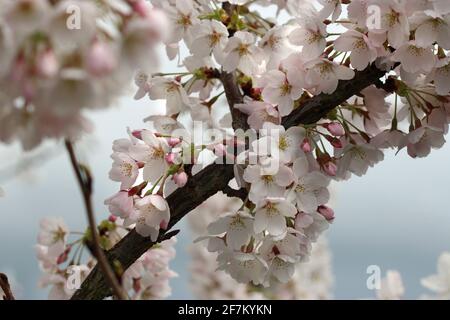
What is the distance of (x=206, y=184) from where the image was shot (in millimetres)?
1808

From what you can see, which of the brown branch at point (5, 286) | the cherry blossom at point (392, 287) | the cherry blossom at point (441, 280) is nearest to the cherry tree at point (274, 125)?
the brown branch at point (5, 286)

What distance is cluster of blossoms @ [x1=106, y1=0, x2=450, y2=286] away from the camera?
68.1 inches

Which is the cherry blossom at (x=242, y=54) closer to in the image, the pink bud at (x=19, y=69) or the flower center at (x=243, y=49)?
the flower center at (x=243, y=49)

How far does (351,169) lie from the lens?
76.1 inches

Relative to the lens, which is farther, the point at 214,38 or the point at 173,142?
the point at 214,38

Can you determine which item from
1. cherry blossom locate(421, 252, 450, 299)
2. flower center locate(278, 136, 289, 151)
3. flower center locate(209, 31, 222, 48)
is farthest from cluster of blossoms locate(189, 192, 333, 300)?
flower center locate(278, 136, 289, 151)

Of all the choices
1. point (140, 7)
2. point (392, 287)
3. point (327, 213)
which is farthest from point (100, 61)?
point (392, 287)

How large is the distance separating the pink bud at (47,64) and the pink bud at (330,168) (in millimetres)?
1133

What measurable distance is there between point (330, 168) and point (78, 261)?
891mm

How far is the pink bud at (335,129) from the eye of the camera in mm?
1850

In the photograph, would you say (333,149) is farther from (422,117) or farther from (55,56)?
(55,56)

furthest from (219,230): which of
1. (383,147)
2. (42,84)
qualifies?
(42,84)

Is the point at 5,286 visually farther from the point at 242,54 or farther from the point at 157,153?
the point at 242,54

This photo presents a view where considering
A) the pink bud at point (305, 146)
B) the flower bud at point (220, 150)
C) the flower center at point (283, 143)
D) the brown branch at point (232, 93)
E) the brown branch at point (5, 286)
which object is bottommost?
the brown branch at point (5, 286)
